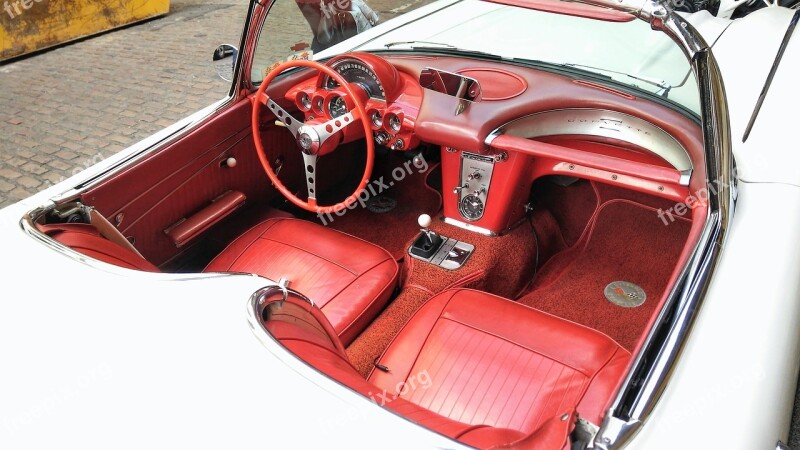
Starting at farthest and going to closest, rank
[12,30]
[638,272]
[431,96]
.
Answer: [12,30] → [638,272] → [431,96]

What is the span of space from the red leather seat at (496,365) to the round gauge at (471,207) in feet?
2.25

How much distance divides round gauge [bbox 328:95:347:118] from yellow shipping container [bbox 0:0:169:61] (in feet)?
18.5

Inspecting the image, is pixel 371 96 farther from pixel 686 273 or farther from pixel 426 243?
pixel 686 273

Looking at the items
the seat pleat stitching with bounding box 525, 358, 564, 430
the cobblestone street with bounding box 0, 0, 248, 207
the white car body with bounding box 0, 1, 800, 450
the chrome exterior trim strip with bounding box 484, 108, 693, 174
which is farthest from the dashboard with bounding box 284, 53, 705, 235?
the cobblestone street with bounding box 0, 0, 248, 207

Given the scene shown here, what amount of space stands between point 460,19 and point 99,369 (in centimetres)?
228

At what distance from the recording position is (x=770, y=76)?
196 centimetres

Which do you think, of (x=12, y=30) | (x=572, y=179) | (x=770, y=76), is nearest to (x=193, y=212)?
(x=572, y=179)

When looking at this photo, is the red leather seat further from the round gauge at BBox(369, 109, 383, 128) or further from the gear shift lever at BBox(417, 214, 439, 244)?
the round gauge at BBox(369, 109, 383, 128)

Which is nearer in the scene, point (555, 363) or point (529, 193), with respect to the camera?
point (555, 363)

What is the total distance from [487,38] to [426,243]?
0.92 meters

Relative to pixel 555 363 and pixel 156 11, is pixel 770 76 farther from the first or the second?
pixel 156 11

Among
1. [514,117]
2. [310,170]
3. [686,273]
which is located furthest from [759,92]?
[310,170]

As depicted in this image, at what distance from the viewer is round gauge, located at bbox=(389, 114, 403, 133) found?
Answer: 2123 millimetres

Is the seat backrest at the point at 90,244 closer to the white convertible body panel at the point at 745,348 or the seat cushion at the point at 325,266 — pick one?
the seat cushion at the point at 325,266
